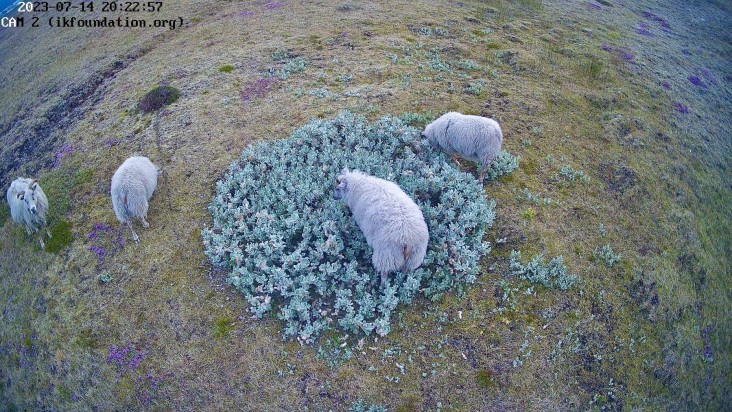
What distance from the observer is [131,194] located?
10945mm

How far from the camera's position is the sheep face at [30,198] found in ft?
38.5

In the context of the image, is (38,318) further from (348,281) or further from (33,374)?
(348,281)

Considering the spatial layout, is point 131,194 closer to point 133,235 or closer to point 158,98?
point 133,235

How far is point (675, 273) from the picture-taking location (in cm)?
1134

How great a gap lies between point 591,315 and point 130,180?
42.8ft

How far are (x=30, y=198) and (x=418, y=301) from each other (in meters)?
12.2

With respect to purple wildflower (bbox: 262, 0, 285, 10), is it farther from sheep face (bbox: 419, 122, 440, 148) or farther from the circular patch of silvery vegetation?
sheep face (bbox: 419, 122, 440, 148)

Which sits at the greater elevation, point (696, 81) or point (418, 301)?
point (696, 81)

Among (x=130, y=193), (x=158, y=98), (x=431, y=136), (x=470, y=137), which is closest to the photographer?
(x=130, y=193)

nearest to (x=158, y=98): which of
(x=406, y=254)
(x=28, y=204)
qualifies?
(x=28, y=204)

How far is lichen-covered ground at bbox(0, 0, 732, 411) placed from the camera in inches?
337

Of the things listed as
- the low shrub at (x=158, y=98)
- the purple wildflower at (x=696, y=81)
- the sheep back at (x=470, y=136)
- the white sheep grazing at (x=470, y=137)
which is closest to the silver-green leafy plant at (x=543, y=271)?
the white sheep grazing at (x=470, y=137)

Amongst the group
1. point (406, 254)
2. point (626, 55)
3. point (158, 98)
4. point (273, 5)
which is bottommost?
point (406, 254)

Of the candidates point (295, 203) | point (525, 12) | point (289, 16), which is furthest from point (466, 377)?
point (525, 12)
